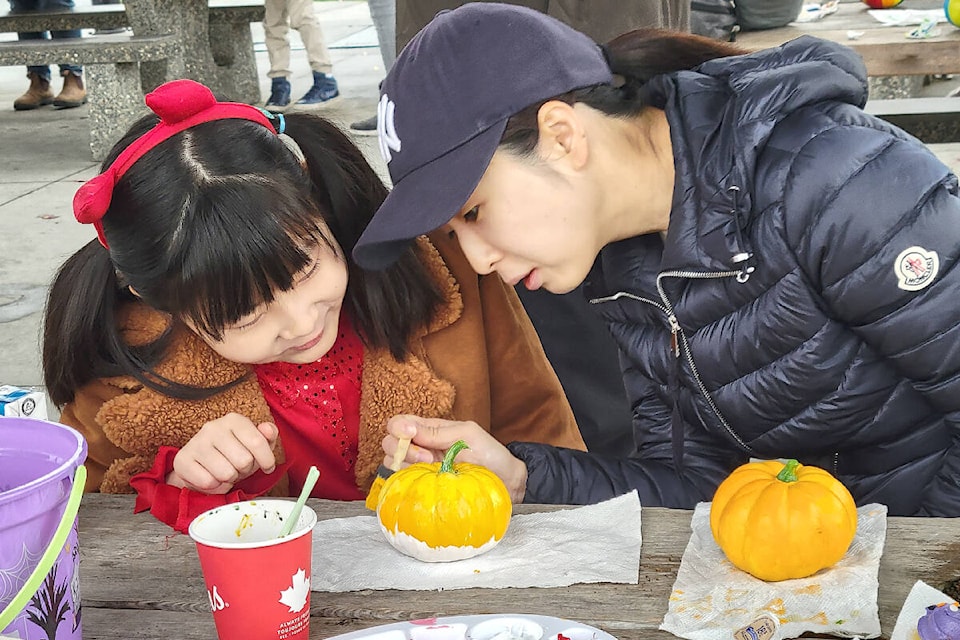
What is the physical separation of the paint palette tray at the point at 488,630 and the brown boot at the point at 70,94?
9056 mm

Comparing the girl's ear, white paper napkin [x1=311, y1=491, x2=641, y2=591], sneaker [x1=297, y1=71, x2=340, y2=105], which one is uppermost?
the girl's ear

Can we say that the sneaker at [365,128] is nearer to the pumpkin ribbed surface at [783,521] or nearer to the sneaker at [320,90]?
the sneaker at [320,90]

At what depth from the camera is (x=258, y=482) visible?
185 cm

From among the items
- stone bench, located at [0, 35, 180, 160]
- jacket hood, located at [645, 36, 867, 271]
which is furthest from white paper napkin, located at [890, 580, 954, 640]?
stone bench, located at [0, 35, 180, 160]

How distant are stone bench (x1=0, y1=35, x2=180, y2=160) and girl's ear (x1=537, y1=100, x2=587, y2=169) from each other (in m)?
5.34

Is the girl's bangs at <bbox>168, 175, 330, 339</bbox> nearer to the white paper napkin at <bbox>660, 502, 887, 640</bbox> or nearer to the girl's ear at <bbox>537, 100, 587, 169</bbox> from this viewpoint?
the girl's ear at <bbox>537, 100, 587, 169</bbox>

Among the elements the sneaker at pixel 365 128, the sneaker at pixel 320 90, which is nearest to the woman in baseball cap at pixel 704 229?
the sneaker at pixel 365 128

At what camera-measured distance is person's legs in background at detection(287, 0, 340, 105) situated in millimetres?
7852

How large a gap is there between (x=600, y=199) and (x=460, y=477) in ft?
1.74

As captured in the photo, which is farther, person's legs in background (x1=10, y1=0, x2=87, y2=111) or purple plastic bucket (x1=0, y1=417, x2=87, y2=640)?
person's legs in background (x1=10, y1=0, x2=87, y2=111)

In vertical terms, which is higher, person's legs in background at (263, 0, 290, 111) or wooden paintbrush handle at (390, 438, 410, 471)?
wooden paintbrush handle at (390, 438, 410, 471)

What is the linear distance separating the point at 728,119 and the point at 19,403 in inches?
47.8

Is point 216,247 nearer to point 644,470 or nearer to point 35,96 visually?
point 644,470

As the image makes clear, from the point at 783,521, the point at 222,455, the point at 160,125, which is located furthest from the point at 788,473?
the point at 160,125
